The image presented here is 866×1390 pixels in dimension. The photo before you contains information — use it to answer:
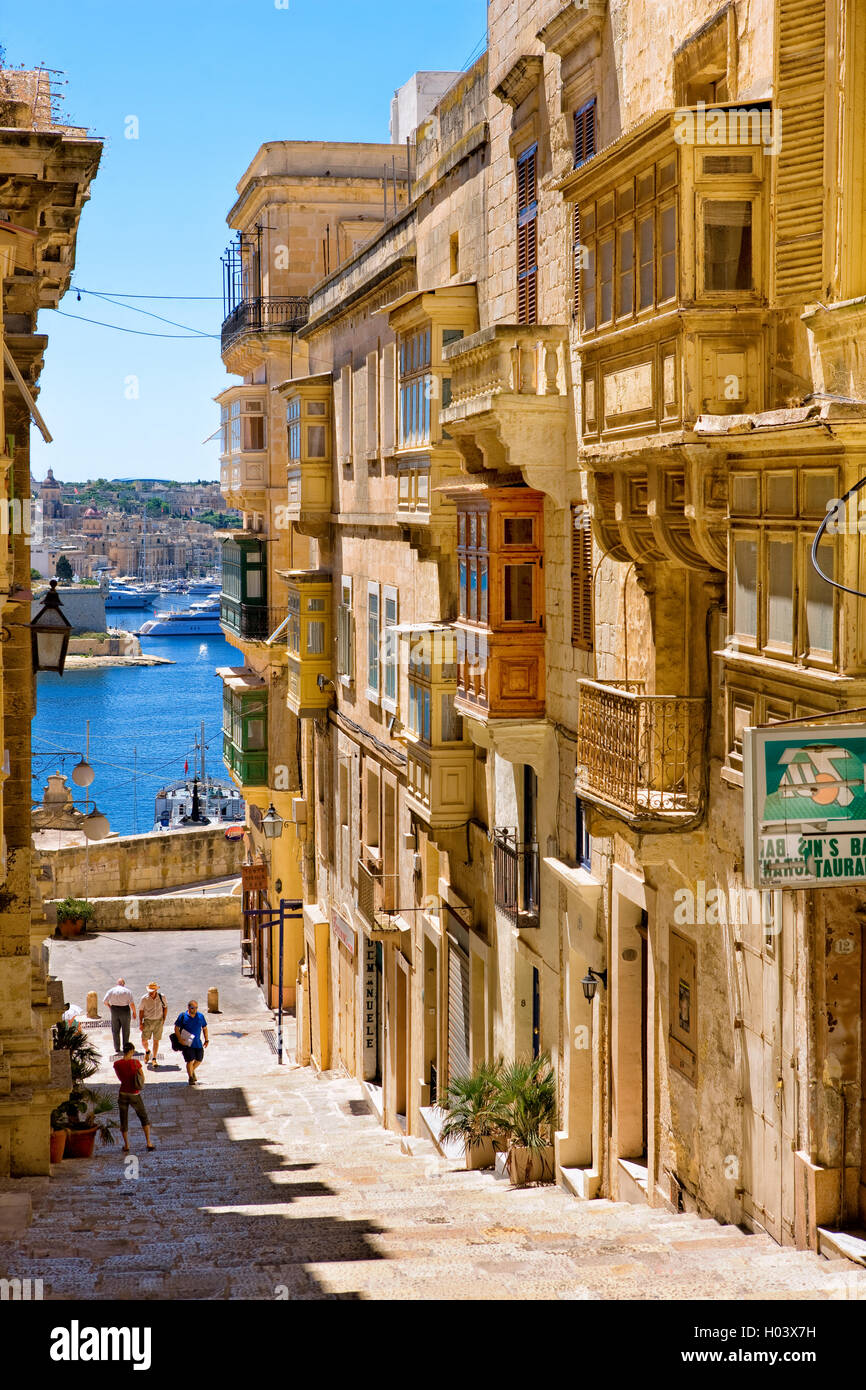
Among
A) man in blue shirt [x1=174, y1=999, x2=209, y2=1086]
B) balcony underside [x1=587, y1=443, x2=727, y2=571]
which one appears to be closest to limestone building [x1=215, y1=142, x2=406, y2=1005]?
man in blue shirt [x1=174, y1=999, x2=209, y2=1086]

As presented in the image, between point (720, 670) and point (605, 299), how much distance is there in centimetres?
254

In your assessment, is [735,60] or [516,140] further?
[516,140]

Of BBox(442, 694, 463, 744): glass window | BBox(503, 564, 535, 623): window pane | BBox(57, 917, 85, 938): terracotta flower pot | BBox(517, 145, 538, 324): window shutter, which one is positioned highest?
BBox(517, 145, 538, 324): window shutter

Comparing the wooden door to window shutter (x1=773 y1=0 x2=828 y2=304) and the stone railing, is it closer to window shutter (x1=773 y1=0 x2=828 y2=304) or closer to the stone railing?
window shutter (x1=773 y1=0 x2=828 y2=304)

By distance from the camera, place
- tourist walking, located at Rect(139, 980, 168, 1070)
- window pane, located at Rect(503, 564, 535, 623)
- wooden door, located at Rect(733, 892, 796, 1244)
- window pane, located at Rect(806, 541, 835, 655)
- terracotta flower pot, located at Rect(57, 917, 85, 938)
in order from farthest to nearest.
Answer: terracotta flower pot, located at Rect(57, 917, 85, 938) → tourist walking, located at Rect(139, 980, 168, 1070) → window pane, located at Rect(503, 564, 535, 623) → wooden door, located at Rect(733, 892, 796, 1244) → window pane, located at Rect(806, 541, 835, 655)

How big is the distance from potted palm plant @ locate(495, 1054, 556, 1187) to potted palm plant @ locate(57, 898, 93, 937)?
2679 cm

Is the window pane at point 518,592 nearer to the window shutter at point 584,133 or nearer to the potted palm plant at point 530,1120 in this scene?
the window shutter at point 584,133

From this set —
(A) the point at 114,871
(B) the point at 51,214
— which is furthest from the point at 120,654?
(B) the point at 51,214

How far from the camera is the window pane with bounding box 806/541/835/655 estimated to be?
7.73 m

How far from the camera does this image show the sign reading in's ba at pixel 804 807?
7.53 metres

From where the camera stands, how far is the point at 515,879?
1533cm

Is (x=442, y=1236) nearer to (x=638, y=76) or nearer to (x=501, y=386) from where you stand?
(x=501, y=386)

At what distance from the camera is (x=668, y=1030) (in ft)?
37.5

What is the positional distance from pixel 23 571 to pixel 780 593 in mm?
11791
